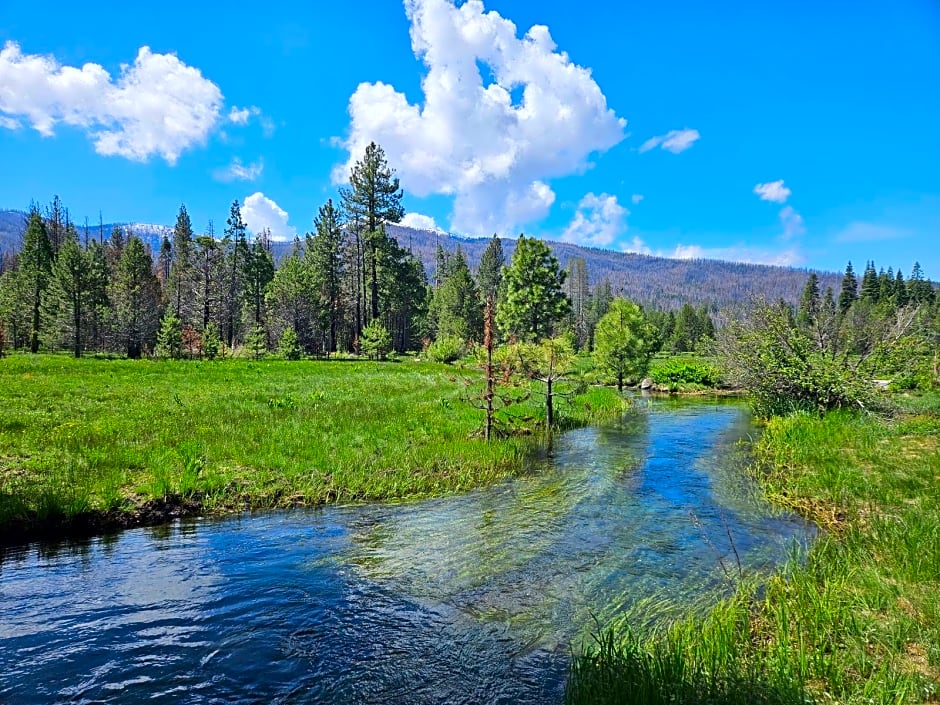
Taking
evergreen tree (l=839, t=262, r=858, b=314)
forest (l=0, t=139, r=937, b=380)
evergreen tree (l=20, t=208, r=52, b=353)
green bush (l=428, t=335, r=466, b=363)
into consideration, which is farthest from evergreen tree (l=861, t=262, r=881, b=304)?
evergreen tree (l=20, t=208, r=52, b=353)

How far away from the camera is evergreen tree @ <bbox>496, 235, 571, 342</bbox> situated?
46.8 meters

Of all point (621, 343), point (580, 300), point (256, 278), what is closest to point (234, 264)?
point (256, 278)

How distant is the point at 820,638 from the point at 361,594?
5504 millimetres

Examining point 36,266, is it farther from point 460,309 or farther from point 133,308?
point 460,309

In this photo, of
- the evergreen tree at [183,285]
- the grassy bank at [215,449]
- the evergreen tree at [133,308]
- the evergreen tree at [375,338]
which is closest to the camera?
the grassy bank at [215,449]

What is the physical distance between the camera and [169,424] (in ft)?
48.0

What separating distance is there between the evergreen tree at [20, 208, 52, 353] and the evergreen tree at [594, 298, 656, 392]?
56.5m

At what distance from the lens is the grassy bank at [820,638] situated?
14.8 feet

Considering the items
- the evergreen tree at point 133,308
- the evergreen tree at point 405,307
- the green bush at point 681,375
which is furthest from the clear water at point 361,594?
the evergreen tree at point 405,307

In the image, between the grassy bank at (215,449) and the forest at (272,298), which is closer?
the grassy bank at (215,449)

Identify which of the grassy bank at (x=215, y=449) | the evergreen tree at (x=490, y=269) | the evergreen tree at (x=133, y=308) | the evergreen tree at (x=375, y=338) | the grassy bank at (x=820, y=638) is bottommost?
the grassy bank at (x=820, y=638)

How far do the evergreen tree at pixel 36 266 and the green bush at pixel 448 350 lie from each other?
136ft

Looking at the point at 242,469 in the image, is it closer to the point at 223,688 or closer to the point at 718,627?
the point at 223,688

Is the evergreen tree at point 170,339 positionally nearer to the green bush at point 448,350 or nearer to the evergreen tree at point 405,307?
the green bush at point 448,350
